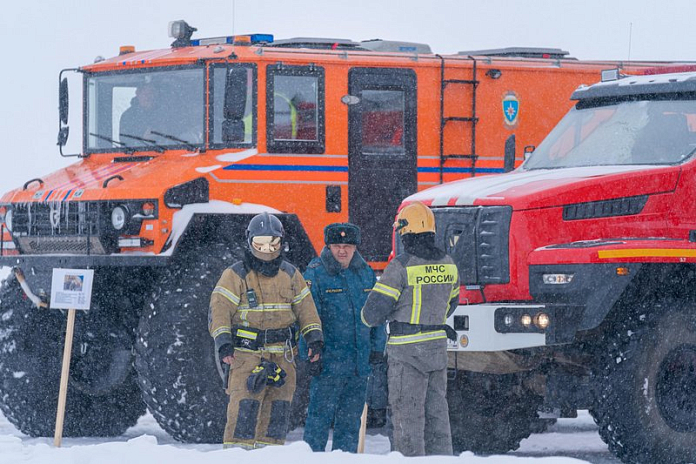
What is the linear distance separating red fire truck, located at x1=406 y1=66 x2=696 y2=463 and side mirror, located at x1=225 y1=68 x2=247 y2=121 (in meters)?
2.03

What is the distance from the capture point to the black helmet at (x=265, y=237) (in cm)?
939

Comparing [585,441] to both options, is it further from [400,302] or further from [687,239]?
[400,302]

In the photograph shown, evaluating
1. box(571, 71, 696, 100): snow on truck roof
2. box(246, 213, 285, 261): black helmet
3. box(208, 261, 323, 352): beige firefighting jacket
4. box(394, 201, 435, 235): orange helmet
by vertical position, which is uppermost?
box(571, 71, 696, 100): snow on truck roof

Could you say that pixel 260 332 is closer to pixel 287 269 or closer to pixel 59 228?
pixel 287 269

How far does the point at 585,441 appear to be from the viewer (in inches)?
496

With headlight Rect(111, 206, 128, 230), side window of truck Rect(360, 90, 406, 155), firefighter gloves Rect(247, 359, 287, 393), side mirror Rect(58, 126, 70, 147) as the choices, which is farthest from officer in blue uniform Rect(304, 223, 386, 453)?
side mirror Rect(58, 126, 70, 147)

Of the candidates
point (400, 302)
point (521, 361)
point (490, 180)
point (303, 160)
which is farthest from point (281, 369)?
point (303, 160)

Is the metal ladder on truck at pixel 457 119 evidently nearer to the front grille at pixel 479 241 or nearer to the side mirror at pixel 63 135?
the front grille at pixel 479 241

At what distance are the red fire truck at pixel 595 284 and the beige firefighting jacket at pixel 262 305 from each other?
1189mm

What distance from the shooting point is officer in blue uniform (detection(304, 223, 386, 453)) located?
991 centimetres

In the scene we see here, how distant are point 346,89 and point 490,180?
233 centimetres

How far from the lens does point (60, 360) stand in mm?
13070

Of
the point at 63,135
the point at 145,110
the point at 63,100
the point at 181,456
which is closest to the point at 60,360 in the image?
the point at 63,135

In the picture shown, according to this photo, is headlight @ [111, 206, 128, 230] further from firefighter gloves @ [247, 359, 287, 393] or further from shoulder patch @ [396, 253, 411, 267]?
shoulder patch @ [396, 253, 411, 267]
